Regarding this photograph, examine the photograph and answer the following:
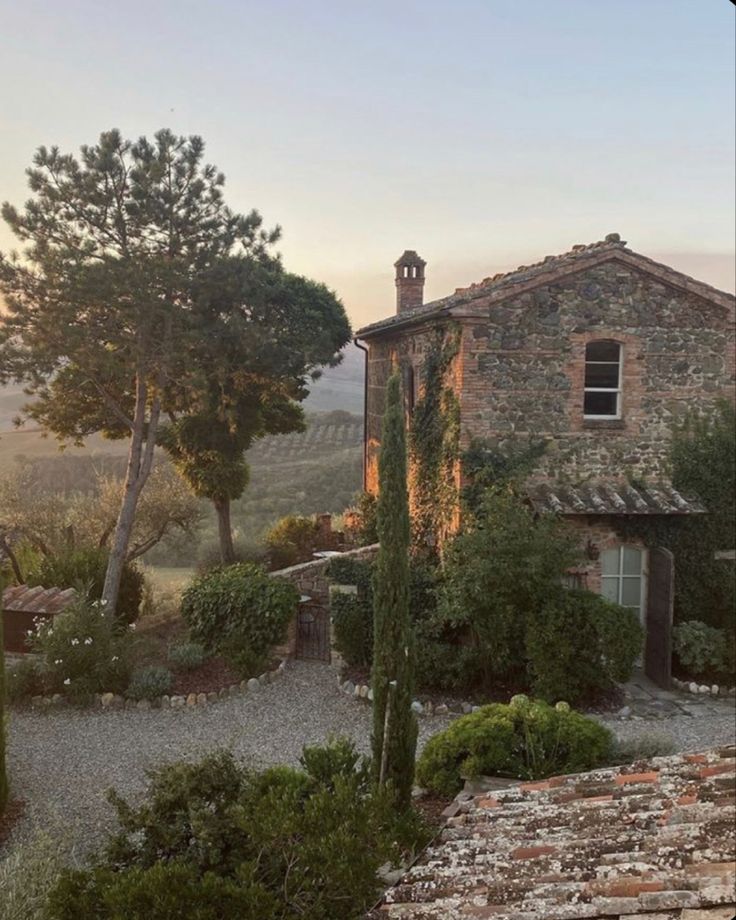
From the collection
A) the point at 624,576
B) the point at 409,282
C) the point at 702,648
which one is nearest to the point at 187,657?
the point at 624,576

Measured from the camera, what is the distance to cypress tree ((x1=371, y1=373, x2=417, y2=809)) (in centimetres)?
841

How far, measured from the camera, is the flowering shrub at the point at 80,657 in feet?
43.0

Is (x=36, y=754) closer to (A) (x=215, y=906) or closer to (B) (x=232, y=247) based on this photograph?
(A) (x=215, y=906)

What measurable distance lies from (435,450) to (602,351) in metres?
3.89

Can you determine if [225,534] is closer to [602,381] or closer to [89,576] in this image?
[89,576]

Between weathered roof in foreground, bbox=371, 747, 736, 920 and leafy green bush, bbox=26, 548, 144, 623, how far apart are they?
1368cm

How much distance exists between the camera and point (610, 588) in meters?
14.5

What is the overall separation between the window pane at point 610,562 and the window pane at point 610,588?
0.17m

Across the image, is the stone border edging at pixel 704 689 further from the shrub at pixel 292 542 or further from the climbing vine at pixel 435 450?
the shrub at pixel 292 542

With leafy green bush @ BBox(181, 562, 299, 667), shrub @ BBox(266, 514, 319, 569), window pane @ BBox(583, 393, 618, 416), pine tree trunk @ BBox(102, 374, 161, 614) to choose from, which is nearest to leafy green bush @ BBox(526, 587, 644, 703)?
window pane @ BBox(583, 393, 618, 416)

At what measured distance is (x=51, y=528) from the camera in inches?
843

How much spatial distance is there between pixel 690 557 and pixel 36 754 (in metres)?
12.1

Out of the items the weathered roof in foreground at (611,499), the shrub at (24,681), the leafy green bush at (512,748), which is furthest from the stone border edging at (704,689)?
the shrub at (24,681)

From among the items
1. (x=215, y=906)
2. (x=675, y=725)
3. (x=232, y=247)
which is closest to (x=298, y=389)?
(x=232, y=247)
